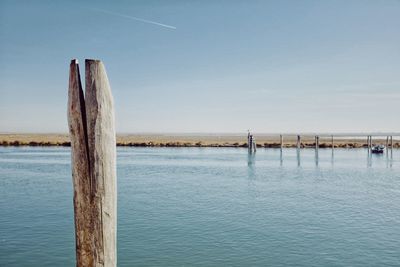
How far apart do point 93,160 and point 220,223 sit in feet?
38.6

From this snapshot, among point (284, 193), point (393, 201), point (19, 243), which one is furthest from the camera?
point (284, 193)

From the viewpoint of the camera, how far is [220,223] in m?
14.9

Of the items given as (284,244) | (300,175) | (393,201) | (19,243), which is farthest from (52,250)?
(300,175)

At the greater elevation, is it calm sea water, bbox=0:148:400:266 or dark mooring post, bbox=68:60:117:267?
dark mooring post, bbox=68:60:117:267

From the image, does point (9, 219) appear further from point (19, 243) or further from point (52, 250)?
point (52, 250)

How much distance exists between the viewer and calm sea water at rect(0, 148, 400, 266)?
1102 centimetres

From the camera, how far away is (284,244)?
12.3m

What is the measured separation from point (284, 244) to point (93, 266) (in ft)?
31.5

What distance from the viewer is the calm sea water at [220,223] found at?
1102 centimetres

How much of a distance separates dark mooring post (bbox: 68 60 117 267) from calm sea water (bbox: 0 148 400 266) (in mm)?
6896

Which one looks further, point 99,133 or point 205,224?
point 205,224

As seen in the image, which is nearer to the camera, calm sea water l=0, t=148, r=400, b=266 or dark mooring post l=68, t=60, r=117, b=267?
dark mooring post l=68, t=60, r=117, b=267

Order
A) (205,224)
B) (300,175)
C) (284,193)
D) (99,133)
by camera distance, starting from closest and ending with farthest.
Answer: (99,133), (205,224), (284,193), (300,175)

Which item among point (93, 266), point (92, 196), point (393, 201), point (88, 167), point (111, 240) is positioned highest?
point (88, 167)
